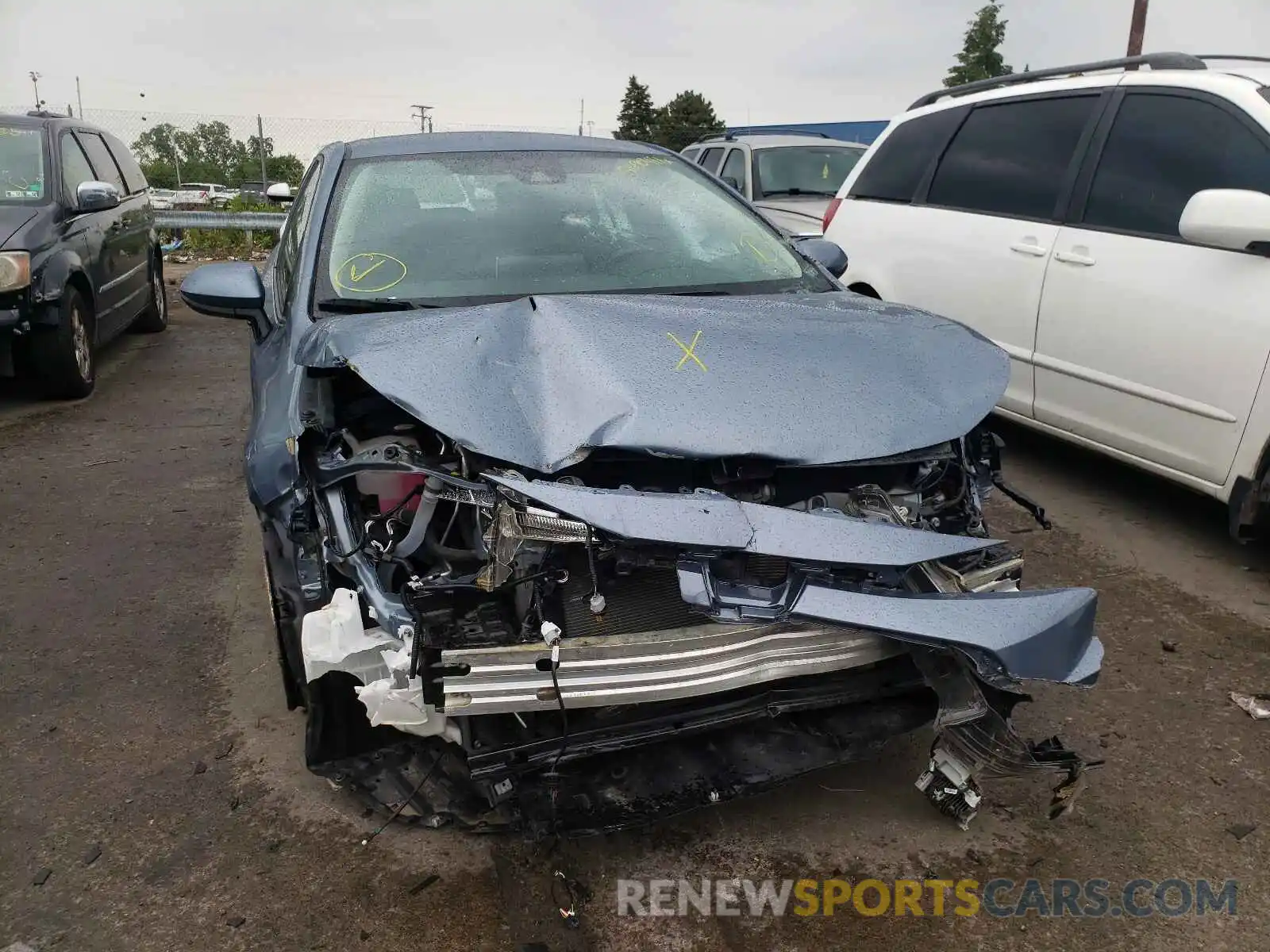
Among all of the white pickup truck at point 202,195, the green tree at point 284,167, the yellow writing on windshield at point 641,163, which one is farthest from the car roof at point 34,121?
the green tree at point 284,167

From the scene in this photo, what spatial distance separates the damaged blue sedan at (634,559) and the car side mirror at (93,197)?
451 centimetres

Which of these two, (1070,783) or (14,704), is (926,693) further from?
(14,704)

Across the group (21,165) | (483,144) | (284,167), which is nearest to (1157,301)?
(483,144)

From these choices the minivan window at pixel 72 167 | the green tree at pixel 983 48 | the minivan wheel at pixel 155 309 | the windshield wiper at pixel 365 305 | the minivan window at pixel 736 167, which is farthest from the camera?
the green tree at pixel 983 48

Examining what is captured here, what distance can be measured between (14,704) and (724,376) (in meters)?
2.42

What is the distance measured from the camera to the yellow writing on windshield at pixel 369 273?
293 cm

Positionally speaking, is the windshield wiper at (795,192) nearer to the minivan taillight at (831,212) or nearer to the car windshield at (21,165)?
the minivan taillight at (831,212)

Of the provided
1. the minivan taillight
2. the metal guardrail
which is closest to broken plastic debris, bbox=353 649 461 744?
the minivan taillight

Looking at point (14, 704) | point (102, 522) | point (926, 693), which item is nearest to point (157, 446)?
point (102, 522)

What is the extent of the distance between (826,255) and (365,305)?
6.04ft

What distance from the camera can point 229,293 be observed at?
321 cm

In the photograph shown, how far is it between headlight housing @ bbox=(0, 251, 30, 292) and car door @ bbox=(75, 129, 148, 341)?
91 centimetres

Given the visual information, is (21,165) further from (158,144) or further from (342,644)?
(158,144)

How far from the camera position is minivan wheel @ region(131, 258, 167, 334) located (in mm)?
8516
